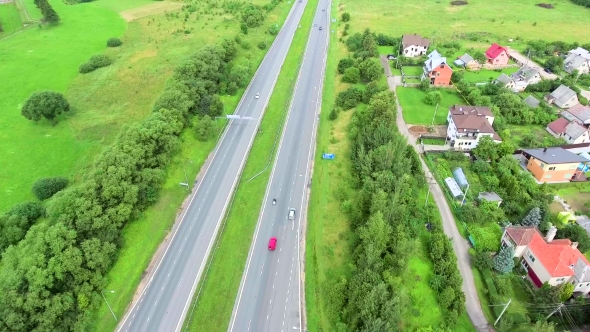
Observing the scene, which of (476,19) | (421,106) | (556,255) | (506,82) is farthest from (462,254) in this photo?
(476,19)

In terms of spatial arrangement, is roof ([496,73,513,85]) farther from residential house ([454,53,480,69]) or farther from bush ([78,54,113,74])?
bush ([78,54,113,74])

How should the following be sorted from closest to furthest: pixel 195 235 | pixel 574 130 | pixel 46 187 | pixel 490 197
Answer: pixel 195 235 → pixel 490 197 → pixel 46 187 → pixel 574 130

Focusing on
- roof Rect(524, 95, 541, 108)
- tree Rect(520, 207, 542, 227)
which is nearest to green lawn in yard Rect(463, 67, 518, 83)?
roof Rect(524, 95, 541, 108)

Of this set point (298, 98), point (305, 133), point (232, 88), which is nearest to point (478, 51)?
point (298, 98)

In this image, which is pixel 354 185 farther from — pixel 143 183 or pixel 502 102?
pixel 502 102

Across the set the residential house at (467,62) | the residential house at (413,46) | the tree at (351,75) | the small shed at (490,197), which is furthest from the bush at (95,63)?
the small shed at (490,197)

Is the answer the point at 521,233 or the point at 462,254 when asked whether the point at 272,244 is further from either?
the point at 521,233
